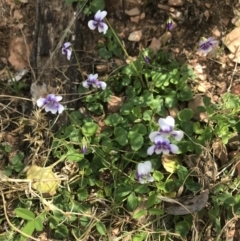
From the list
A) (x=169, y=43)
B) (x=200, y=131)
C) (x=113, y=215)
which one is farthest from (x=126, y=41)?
(x=113, y=215)

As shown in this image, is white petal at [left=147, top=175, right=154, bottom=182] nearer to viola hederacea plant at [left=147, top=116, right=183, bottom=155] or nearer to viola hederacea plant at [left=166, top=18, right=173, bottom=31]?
viola hederacea plant at [left=147, top=116, right=183, bottom=155]

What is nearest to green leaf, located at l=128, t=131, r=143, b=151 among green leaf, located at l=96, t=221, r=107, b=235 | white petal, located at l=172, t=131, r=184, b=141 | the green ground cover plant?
the green ground cover plant

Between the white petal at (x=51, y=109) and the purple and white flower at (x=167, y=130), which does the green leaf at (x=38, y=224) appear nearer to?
the white petal at (x=51, y=109)

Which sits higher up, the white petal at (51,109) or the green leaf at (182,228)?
the white petal at (51,109)

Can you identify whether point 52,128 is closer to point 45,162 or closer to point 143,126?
point 45,162

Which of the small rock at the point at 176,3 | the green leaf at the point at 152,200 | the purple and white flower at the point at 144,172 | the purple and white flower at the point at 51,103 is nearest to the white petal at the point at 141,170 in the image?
the purple and white flower at the point at 144,172

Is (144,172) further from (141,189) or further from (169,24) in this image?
(169,24)
